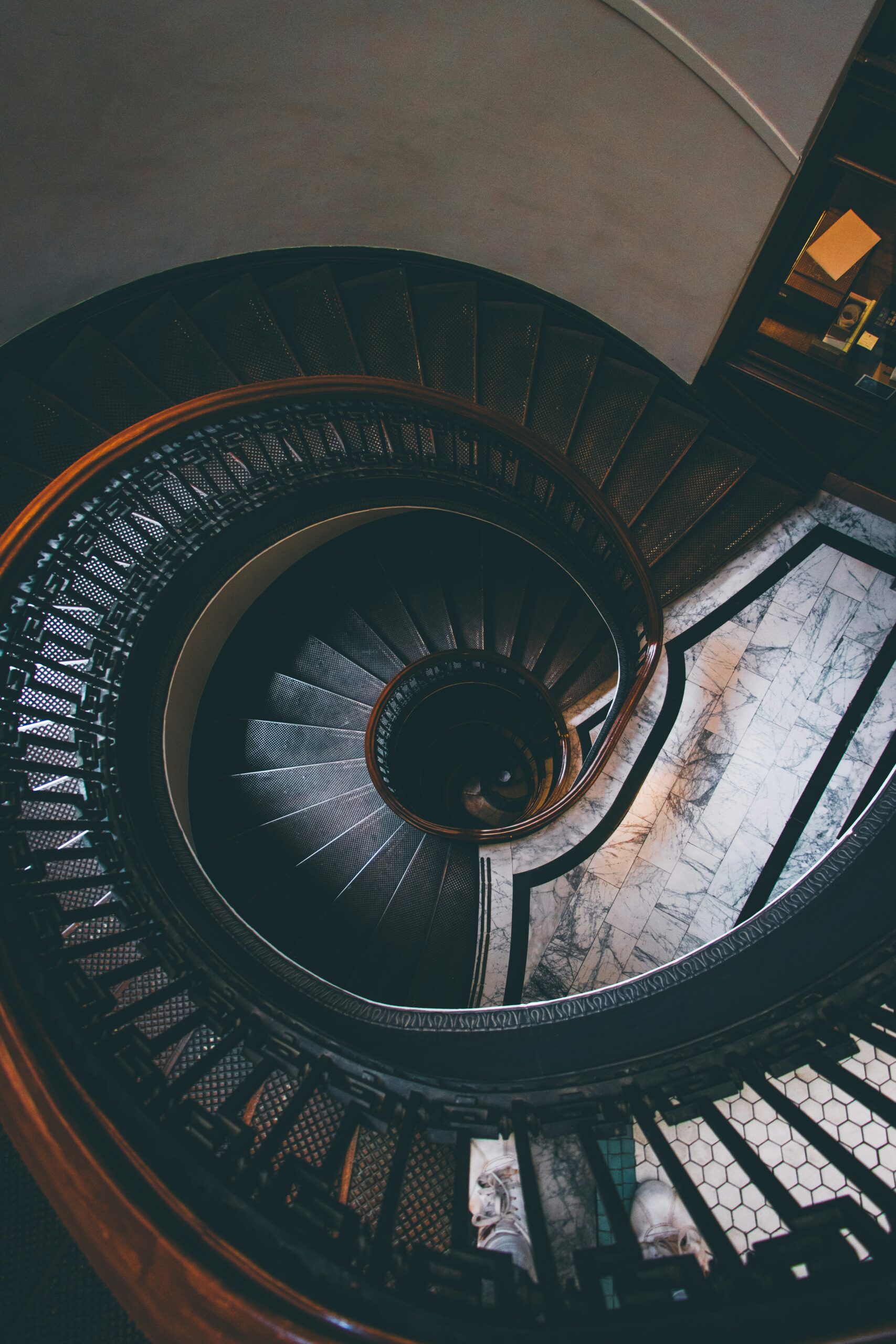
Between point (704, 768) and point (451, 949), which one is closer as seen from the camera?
point (704, 768)

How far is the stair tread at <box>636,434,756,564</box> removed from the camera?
5488 millimetres

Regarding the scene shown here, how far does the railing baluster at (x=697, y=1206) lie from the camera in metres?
1.86

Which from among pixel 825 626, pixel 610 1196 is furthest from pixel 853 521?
pixel 610 1196

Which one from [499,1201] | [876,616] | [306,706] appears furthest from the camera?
[306,706]

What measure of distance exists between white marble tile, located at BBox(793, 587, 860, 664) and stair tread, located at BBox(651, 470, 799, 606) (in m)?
0.76

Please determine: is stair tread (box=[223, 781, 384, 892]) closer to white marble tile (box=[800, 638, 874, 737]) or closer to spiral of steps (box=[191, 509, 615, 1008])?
spiral of steps (box=[191, 509, 615, 1008])

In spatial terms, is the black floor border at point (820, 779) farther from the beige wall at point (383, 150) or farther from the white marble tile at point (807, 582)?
the beige wall at point (383, 150)

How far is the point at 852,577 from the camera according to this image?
526 cm

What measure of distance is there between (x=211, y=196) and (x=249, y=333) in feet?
3.05

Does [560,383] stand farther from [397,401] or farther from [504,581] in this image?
[397,401]

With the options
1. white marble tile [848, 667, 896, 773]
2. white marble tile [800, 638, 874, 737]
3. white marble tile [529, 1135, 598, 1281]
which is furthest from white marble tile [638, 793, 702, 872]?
white marble tile [529, 1135, 598, 1281]

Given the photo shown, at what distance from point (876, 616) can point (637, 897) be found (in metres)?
2.75

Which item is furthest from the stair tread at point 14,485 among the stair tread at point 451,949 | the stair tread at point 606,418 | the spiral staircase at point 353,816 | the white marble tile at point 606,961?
the white marble tile at point 606,961

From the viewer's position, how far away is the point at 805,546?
5.39 metres
